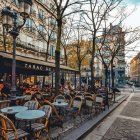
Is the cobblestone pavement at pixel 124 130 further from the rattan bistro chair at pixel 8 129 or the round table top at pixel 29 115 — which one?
the rattan bistro chair at pixel 8 129

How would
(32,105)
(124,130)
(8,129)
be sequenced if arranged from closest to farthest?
(8,129) < (32,105) < (124,130)

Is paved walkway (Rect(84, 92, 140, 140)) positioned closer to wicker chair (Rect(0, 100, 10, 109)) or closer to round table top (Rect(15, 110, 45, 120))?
round table top (Rect(15, 110, 45, 120))

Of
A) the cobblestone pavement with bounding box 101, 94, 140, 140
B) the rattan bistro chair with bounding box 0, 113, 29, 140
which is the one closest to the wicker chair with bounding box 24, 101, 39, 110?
the rattan bistro chair with bounding box 0, 113, 29, 140

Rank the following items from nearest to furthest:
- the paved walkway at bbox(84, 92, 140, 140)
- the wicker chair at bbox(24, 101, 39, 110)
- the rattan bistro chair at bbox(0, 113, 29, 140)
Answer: the rattan bistro chair at bbox(0, 113, 29, 140), the wicker chair at bbox(24, 101, 39, 110), the paved walkway at bbox(84, 92, 140, 140)

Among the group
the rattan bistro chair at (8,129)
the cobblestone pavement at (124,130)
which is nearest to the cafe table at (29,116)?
the rattan bistro chair at (8,129)

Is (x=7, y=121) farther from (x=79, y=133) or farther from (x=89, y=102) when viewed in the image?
(x=89, y=102)

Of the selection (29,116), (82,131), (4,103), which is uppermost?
(4,103)

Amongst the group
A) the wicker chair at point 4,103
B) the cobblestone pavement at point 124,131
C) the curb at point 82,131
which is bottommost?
the cobblestone pavement at point 124,131

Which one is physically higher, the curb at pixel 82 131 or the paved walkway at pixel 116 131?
the curb at pixel 82 131

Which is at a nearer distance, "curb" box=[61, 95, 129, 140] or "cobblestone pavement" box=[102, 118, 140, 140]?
"curb" box=[61, 95, 129, 140]

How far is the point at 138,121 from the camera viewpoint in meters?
10.8

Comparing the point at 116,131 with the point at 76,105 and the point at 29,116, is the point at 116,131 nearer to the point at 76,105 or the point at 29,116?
the point at 76,105

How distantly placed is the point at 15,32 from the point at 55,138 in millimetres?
3733

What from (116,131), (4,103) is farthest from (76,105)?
(4,103)
